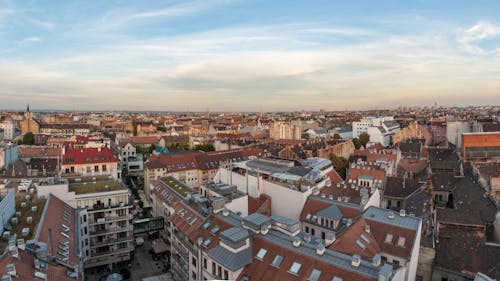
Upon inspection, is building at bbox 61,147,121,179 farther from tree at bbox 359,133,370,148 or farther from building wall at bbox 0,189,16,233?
tree at bbox 359,133,370,148

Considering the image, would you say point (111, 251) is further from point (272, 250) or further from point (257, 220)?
point (272, 250)

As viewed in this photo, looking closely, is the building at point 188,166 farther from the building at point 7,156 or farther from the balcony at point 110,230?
the building at point 7,156

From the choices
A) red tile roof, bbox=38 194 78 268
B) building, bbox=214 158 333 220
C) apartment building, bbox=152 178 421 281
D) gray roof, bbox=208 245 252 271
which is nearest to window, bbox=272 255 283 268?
apartment building, bbox=152 178 421 281

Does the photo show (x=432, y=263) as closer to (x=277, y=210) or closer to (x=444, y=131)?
(x=277, y=210)

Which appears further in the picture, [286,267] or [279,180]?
[279,180]

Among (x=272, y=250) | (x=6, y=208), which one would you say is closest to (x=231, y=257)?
(x=272, y=250)

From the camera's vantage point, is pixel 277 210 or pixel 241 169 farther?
pixel 241 169

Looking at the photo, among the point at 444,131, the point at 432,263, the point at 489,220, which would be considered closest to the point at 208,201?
the point at 432,263
